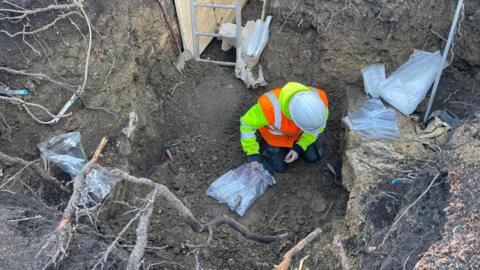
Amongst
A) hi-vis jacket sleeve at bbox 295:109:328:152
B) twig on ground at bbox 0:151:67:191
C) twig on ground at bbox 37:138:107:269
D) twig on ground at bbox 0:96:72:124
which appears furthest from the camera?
hi-vis jacket sleeve at bbox 295:109:328:152

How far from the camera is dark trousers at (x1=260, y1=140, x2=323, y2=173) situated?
4.36 metres

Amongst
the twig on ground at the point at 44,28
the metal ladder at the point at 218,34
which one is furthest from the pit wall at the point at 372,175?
the twig on ground at the point at 44,28

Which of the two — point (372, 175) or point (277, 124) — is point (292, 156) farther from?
point (372, 175)

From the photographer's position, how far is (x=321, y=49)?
450 centimetres

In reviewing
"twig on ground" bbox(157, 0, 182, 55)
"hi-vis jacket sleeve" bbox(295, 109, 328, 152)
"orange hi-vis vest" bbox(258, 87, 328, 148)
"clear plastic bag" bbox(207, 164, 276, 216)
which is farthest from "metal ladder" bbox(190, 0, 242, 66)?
"clear plastic bag" bbox(207, 164, 276, 216)

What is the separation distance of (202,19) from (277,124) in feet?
5.61

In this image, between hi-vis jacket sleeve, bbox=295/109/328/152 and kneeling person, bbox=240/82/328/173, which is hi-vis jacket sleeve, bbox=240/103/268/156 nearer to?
kneeling person, bbox=240/82/328/173

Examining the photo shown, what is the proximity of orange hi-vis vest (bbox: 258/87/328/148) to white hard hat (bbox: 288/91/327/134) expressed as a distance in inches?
10.1

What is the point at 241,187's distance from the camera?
4.15 meters

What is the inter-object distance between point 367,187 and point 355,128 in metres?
0.76

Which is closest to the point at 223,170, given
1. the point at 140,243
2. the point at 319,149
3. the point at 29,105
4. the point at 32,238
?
the point at 319,149

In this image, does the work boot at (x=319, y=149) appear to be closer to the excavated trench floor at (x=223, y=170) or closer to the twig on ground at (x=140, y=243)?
the excavated trench floor at (x=223, y=170)

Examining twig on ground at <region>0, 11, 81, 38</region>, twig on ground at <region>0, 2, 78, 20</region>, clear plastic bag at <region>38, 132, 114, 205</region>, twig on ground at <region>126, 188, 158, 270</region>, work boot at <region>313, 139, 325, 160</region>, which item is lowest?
work boot at <region>313, 139, 325, 160</region>

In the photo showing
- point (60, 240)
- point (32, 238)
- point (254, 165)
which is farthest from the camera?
point (254, 165)
